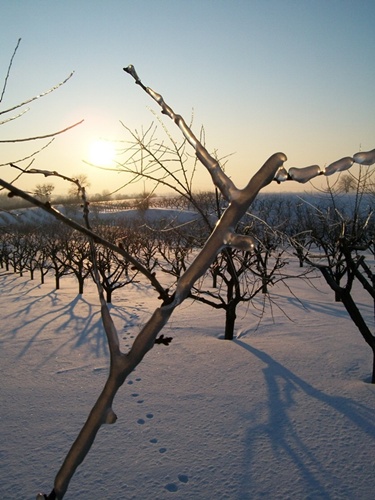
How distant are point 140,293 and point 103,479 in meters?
10.1

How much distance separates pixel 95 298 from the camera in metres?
11.6

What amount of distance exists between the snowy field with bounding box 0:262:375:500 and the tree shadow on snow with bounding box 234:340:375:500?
0.5 inches

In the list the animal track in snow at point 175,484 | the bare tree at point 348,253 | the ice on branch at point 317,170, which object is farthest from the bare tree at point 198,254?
the animal track in snow at point 175,484

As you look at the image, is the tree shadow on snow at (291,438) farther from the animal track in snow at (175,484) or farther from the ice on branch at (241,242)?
the ice on branch at (241,242)

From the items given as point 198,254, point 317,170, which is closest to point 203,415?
point 198,254

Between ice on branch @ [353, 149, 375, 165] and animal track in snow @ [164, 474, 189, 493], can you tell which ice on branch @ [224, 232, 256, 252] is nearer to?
ice on branch @ [353, 149, 375, 165]

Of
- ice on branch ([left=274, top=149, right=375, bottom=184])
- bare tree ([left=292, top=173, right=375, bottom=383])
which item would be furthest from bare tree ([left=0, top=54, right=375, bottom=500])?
bare tree ([left=292, top=173, right=375, bottom=383])

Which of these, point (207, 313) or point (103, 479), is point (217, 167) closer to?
point (103, 479)

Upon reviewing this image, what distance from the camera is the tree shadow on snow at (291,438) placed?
9.44ft

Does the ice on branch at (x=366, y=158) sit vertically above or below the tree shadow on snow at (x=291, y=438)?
above

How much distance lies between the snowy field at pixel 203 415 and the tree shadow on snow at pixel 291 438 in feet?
0.04

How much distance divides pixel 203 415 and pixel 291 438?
982mm

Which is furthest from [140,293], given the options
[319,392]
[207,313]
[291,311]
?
[319,392]

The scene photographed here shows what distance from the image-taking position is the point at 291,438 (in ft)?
11.5
